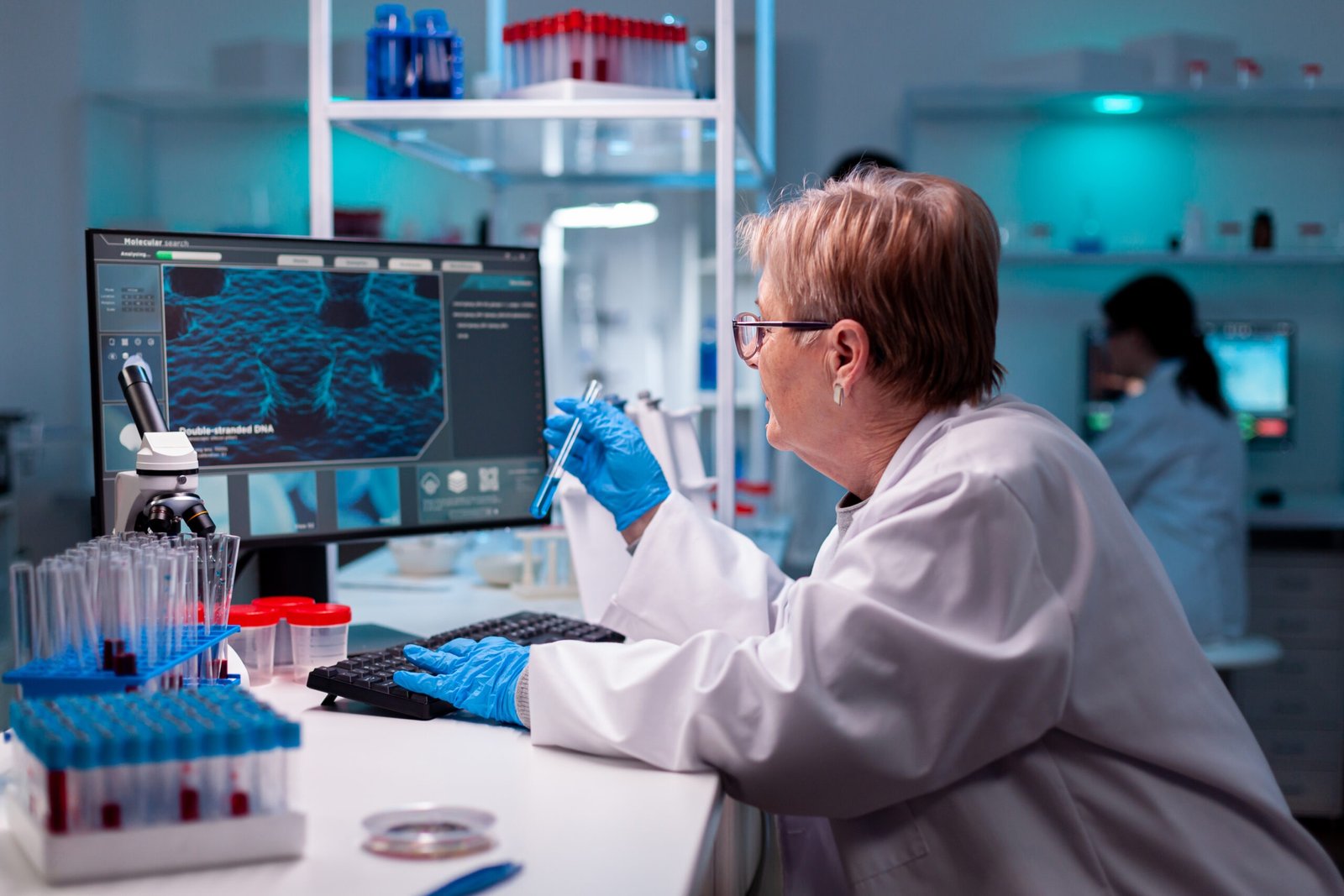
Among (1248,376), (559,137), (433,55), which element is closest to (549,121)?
(433,55)

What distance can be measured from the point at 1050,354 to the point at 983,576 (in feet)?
12.5

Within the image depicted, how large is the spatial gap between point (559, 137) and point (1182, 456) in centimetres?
245

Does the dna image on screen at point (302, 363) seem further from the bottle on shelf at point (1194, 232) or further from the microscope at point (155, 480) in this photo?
the bottle on shelf at point (1194, 232)

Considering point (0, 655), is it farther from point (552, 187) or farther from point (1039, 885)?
point (1039, 885)

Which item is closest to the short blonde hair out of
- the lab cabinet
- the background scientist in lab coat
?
the background scientist in lab coat

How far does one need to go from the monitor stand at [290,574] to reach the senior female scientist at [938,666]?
1.51 ft

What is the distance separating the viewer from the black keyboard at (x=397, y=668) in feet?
4.31

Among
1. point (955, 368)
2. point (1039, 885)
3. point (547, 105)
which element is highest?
point (547, 105)

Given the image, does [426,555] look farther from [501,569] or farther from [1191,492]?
[1191,492]

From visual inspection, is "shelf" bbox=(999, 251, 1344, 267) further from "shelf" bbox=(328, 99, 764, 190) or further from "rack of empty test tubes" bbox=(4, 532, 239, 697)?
"rack of empty test tubes" bbox=(4, 532, 239, 697)

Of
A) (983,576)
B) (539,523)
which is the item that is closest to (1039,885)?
(983,576)

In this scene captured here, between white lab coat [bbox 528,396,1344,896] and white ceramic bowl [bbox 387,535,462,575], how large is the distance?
3.87 ft

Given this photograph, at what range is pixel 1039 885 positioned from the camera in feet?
3.83

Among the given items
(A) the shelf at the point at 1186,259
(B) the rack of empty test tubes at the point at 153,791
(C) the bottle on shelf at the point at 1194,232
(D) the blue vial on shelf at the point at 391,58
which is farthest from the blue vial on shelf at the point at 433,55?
(C) the bottle on shelf at the point at 1194,232
